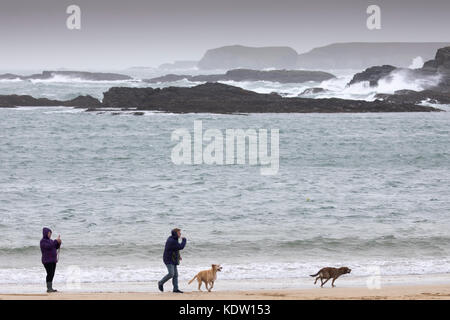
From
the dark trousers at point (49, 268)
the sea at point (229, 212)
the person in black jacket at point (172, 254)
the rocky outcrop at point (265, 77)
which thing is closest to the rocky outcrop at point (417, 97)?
the sea at point (229, 212)

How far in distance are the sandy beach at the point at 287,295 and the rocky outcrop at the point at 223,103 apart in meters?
59.6

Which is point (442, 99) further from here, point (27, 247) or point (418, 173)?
point (27, 247)

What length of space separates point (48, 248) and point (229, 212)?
12.9m

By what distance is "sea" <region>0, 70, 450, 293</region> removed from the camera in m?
18.3

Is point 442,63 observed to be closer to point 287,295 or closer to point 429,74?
point 429,74

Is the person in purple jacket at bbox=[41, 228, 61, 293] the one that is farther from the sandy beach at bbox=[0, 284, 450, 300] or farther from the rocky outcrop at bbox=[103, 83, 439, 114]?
the rocky outcrop at bbox=[103, 83, 439, 114]

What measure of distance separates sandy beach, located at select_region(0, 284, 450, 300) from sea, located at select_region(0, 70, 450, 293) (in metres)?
1.15

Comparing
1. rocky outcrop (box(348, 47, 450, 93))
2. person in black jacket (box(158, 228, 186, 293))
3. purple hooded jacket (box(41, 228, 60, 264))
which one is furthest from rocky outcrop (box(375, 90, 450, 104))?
purple hooded jacket (box(41, 228, 60, 264))

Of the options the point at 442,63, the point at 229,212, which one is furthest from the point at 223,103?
the point at 229,212

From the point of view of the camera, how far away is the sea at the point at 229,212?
18.3m

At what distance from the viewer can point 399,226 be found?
24.1 meters

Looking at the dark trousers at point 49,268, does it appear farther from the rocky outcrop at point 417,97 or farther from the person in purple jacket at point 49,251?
the rocky outcrop at point 417,97

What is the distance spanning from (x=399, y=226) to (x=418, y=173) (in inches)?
571
